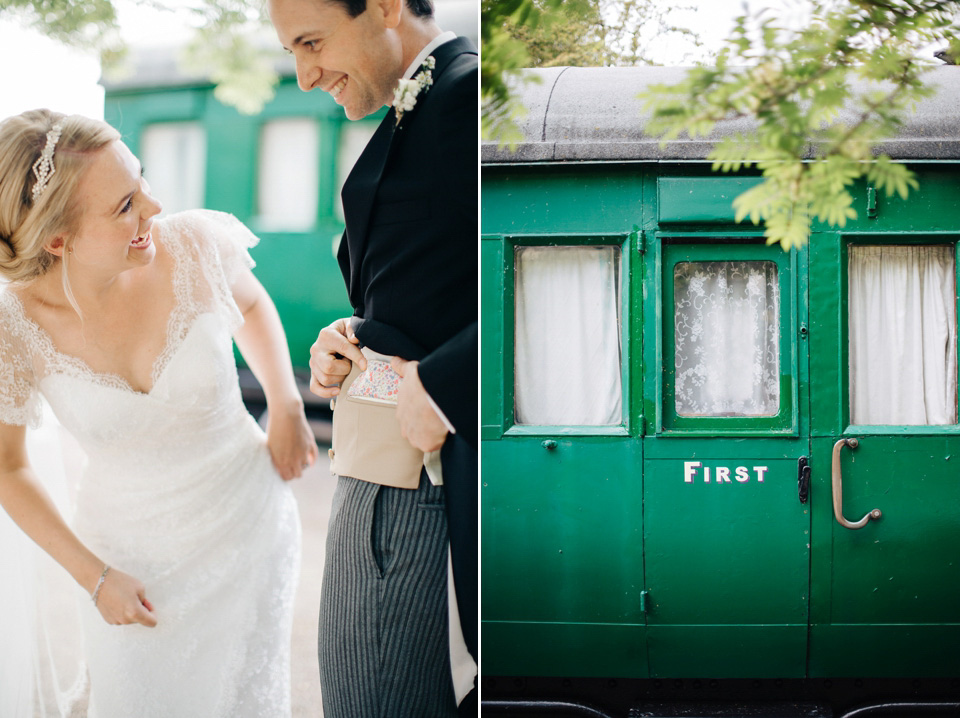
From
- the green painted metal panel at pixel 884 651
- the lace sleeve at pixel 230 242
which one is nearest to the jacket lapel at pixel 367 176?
the lace sleeve at pixel 230 242

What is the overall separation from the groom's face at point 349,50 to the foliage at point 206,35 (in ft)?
0.36

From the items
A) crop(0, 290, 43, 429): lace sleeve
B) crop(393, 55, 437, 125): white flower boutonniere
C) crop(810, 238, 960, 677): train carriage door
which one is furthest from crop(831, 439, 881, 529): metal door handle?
crop(0, 290, 43, 429): lace sleeve

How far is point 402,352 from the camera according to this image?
1279 mm

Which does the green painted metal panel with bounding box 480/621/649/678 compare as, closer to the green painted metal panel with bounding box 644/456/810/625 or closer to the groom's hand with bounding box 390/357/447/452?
the green painted metal panel with bounding box 644/456/810/625

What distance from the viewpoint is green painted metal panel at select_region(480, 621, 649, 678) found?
5.61ft

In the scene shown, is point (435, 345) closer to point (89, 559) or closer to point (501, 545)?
point (501, 545)

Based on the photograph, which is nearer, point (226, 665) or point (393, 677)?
point (393, 677)

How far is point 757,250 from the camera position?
1.66 m

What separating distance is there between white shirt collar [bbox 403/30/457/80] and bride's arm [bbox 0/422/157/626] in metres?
1.10

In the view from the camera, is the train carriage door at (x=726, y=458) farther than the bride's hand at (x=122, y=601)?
Yes

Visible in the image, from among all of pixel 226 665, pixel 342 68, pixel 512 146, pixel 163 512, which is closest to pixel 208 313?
pixel 163 512

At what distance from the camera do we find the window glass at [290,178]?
1369mm

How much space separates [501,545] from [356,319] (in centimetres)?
74

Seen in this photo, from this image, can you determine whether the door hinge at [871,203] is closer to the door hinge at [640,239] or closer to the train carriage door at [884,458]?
the train carriage door at [884,458]
